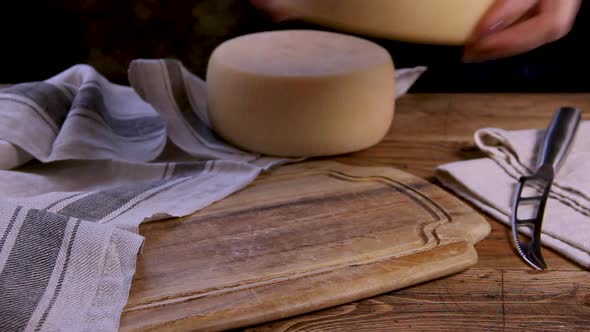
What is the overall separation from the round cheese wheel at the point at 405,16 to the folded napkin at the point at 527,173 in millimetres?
243

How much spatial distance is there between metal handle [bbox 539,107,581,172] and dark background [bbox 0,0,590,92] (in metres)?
0.30

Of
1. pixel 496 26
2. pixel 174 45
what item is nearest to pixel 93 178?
pixel 174 45

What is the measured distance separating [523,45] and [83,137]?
0.52 metres

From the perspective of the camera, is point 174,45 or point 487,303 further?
point 174,45

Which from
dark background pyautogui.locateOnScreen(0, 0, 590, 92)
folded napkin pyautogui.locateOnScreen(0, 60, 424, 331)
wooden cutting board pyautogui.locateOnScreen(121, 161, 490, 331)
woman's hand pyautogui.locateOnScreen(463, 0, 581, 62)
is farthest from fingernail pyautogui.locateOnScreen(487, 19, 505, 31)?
dark background pyautogui.locateOnScreen(0, 0, 590, 92)

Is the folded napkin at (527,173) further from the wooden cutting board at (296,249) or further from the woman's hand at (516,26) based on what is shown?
the woman's hand at (516,26)

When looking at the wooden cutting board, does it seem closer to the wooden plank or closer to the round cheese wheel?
the wooden plank

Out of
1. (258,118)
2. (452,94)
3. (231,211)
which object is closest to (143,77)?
(258,118)

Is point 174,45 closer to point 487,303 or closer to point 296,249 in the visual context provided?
point 296,249

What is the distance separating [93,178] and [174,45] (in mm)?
369

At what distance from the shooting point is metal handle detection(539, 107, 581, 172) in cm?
79

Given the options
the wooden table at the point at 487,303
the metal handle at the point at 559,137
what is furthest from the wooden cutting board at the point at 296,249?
the metal handle at the point at 559,137

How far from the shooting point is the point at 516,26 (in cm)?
58

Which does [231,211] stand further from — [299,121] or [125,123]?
[125,123]
